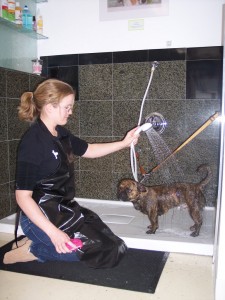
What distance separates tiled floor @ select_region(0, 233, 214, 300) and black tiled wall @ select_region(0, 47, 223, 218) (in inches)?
32.0

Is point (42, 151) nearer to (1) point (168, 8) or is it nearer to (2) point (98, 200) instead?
(2) point (98, 200)

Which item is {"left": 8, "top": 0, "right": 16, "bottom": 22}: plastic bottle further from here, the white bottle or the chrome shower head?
the chrome shower head

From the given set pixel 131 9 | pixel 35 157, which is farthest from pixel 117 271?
pixel 131 9

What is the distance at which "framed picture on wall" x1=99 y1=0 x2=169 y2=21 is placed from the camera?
7.30ft

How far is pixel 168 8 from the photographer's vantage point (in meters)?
2.21

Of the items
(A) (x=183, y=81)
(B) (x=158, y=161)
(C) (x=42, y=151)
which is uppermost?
(A) (x=183, y=81)

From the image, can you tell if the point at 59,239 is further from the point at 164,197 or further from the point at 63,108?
the point at 164,197

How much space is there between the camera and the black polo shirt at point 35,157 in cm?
132

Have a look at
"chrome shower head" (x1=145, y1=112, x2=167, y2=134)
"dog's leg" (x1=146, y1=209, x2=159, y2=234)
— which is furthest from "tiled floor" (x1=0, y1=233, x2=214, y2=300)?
"chrome shower head" (x1=145, y1=112, x2=167, y2=134)

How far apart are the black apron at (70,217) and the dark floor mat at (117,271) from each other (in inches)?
2.2

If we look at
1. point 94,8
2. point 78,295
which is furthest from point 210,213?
point 94,8

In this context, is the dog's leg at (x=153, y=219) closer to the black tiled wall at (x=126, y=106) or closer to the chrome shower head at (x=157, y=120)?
the black tiled wall at (x=126, y=106)

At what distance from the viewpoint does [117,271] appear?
4.91 feet

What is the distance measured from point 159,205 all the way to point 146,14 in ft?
4.85
